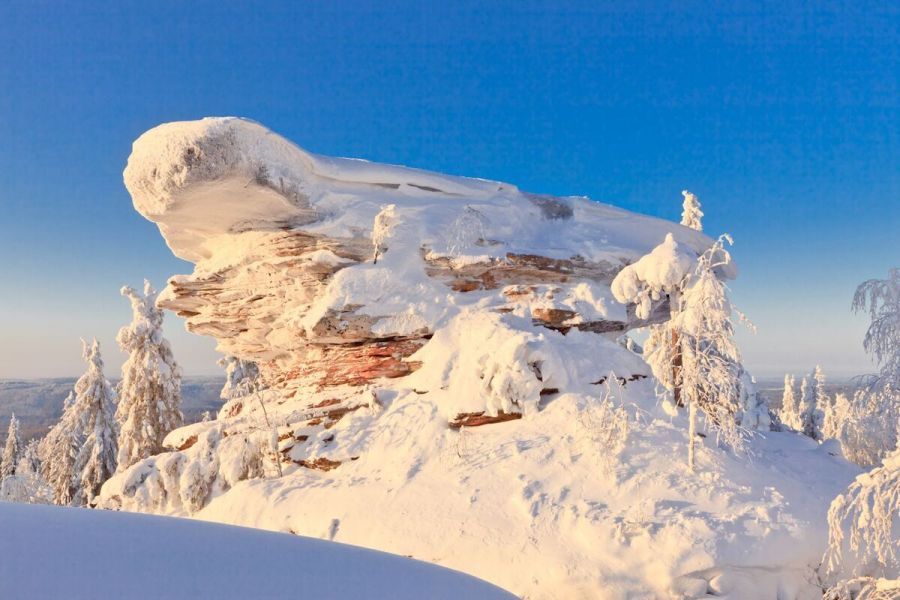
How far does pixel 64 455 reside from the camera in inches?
968

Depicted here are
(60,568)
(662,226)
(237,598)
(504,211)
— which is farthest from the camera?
(662,226)

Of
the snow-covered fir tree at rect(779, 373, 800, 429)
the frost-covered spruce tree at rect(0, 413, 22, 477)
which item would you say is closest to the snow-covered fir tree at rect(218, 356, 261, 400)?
the frost-covered spruce tree at rect(0, 413, 22, 477)

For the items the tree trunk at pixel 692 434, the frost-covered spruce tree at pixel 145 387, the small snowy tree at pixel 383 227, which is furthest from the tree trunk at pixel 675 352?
the frost-covered spruce tree at pixel 145 387

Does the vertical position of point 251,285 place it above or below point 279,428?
above

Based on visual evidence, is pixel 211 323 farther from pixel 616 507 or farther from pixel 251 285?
pixel 616 507

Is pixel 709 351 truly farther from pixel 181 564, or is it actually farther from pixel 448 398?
pixel 181 564

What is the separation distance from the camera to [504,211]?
51.0ft

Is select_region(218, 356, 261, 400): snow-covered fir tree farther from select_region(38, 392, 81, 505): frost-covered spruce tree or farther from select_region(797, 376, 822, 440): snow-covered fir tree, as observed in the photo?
select_region(797, 376, 822, 440): snow-covered fir tree

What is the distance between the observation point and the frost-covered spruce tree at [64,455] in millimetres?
24500

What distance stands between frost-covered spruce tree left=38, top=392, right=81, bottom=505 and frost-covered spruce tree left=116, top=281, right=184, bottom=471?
15.4ft

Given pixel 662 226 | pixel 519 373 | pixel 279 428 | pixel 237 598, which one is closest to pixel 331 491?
pixel 279 428

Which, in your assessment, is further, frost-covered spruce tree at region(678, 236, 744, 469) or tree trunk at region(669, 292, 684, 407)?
tree trunk at region(669, 292, 684, 407)

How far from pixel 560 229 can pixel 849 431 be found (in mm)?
8766

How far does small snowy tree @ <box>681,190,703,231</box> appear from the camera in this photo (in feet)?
82.4
